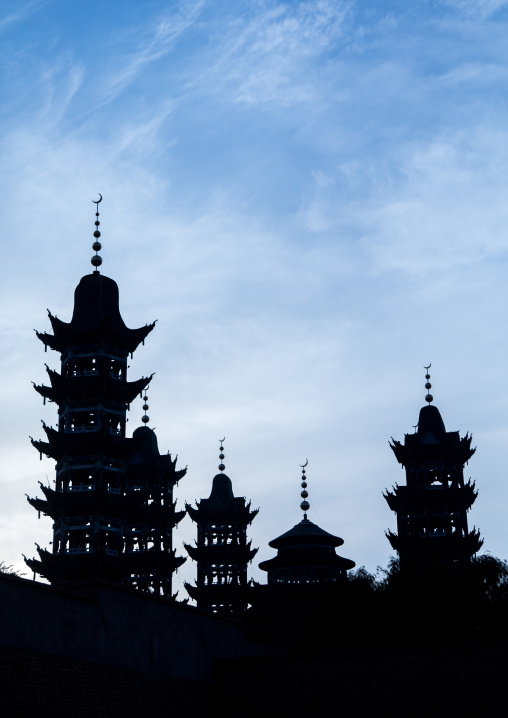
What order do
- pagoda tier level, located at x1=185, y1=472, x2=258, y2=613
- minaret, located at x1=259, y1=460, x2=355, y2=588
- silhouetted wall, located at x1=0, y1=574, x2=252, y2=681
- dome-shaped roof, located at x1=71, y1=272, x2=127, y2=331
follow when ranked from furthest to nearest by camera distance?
pagoda tier level, located at x1=185, y1=472, x2=258, y2=613, minaret, located at x1=259, y1=460, x2=355, y2=588, dome-shaped roof, located at x1=71, y1=272, x2=127, y2=331, silhouetted wall, located at x1=0, y1=574, x2=252, y2=681

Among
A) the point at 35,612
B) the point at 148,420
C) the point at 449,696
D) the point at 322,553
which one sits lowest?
the point at 449,696

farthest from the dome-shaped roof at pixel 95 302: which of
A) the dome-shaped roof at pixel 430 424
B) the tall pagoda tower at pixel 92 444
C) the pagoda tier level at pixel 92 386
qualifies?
the dome-shaped roof at pixel 430 424

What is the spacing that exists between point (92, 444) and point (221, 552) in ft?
78.1

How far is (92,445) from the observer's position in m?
67.0

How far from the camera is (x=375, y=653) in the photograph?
26.6 meters

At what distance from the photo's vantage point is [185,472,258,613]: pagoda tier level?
83.8 metres

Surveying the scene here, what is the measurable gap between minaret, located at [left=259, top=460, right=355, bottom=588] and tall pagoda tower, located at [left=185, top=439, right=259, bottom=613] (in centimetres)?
581

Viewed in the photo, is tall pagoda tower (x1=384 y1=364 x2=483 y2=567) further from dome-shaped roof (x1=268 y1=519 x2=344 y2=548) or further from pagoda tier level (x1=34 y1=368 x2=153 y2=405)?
pagoda tier level (x1=34 y1=368 x2=153 y2=405)

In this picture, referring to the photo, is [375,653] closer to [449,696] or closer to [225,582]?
[449,696]

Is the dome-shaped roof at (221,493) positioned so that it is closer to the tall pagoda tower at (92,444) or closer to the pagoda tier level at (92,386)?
the tall pagoda tower at (92,444)

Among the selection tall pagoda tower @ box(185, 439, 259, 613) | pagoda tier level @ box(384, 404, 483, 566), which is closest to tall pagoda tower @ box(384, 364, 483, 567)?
pagoda tier level @ box(384, 404, 483, 566)

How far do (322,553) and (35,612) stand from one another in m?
55.9

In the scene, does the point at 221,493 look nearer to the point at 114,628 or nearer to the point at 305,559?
the point at 305,559

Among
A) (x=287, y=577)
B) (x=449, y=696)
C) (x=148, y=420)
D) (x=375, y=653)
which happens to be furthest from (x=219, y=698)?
(x=148, y=420)
